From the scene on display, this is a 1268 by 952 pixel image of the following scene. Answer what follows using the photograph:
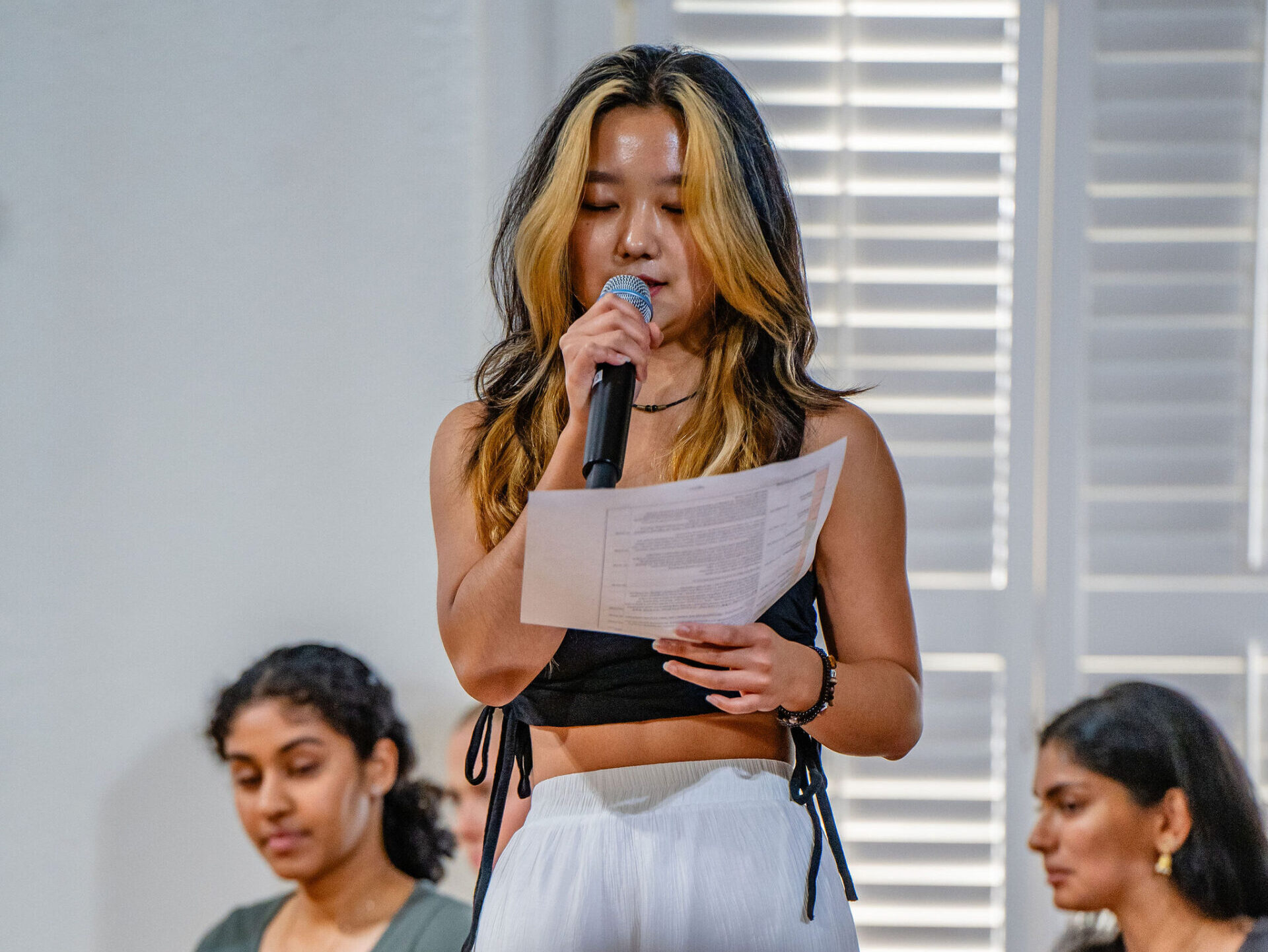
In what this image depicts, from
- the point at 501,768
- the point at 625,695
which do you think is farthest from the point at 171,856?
the point at 625,695

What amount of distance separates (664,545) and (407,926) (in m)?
1.29

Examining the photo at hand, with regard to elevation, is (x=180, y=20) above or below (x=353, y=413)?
above

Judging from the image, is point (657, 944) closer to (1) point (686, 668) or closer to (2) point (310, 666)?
(1) point (686, 668)

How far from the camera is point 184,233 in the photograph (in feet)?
6.87

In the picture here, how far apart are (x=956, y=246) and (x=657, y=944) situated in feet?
5.06

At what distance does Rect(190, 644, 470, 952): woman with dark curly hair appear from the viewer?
6.11ft

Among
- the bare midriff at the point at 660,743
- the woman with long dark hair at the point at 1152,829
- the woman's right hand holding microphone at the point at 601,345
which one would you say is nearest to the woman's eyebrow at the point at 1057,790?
the woman with long dark hair at the point at 1152,829

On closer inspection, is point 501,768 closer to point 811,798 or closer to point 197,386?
point 811,798

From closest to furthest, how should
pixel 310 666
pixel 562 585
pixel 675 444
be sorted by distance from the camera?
pixel 562 585 → pixel 675 444 → pixel 310 666

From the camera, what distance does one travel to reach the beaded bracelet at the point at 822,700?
0.99 metres

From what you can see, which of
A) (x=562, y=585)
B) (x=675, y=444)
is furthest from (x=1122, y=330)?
(x=562, y=585)

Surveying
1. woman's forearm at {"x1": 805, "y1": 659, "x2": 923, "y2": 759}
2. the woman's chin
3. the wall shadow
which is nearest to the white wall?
the wall shadow

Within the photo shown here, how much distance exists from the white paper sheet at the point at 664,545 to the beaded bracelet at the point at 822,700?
165 mm

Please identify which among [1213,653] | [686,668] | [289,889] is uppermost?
[686,668]
